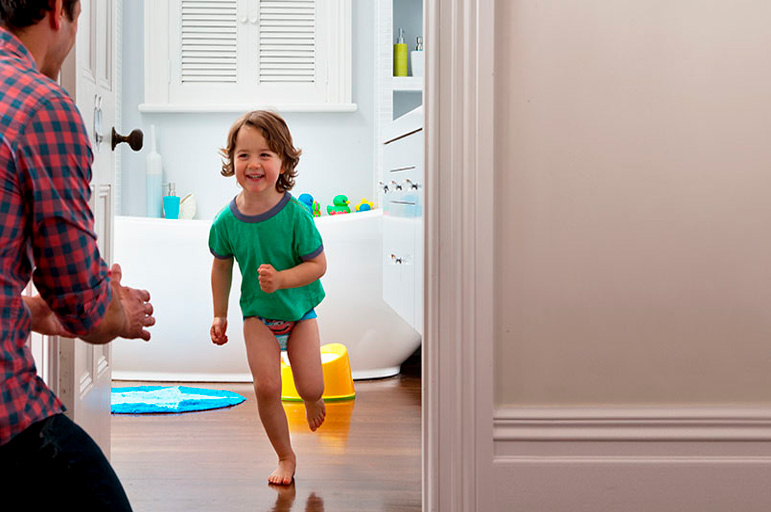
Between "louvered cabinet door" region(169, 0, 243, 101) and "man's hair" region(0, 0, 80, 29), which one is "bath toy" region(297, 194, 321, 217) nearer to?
"louvered cabinet door" region(169, 0, 243, 101)

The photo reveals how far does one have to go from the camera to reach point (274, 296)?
2.39m

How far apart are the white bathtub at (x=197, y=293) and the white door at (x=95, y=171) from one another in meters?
1.46

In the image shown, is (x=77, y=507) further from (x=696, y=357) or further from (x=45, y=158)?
(x=696, y=357)

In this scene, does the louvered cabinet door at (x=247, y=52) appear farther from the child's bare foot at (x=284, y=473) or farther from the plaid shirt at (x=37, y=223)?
the plaid shirt at (x=37, y=223)

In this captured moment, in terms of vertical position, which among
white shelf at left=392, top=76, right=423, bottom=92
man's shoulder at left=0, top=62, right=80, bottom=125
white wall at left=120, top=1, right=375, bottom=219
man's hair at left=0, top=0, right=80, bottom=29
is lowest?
man's shoulder at left=0, top=62, right=80, bottom=125

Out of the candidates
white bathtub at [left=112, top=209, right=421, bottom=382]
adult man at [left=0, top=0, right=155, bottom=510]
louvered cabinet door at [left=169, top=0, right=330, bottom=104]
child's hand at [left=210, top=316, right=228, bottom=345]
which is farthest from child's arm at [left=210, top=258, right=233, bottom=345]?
louvered cabinet door at [left=169, top=0, right=330, bottom=104]

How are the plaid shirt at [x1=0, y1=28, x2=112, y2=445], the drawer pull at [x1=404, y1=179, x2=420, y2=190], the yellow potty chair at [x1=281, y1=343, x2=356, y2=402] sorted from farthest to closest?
the yellow potty chair at [x1=281, y1=343, x2=356, y2=402] → the drawer pull at [x1=404, y1=179, x2=420, y2=190] → the plaid shirt at [x1=0, y1=28, x2=112, y2=445]

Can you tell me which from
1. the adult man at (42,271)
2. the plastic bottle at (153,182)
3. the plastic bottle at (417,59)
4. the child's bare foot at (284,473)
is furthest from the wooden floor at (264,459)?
the plastic bottle at (417,59)

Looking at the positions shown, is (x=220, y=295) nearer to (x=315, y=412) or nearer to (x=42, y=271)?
(x=315, y=412)

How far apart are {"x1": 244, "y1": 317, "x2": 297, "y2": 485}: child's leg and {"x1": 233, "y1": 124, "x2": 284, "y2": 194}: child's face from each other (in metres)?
0.37

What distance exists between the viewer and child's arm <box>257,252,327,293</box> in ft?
7.31

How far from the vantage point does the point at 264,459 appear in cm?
242

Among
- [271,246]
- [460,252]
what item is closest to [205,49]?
[271,246]

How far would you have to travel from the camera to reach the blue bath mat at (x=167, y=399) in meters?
2.94
